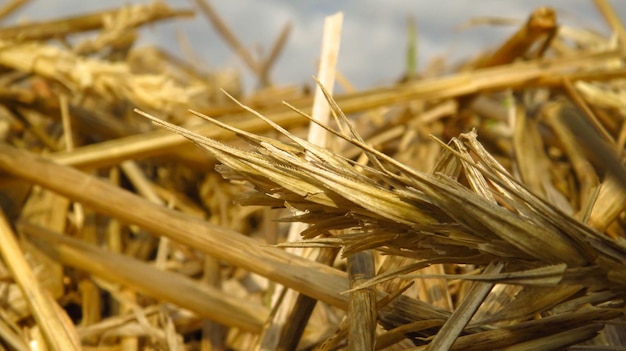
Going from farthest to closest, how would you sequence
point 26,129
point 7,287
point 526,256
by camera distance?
point 26,129 → point 7,287 → point 526,256

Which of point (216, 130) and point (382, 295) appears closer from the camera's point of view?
point (382, 295)

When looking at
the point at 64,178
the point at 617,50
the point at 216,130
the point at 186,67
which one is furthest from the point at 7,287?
the point at 186,67

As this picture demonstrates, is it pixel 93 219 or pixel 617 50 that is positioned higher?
pixel 617 50

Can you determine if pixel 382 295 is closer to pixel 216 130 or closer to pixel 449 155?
pixel 449 155

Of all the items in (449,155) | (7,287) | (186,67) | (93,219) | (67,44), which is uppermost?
(186,67)

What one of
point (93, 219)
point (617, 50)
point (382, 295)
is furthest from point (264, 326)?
Answer: point (617, 50)

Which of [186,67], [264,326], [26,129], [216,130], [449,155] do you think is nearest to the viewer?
[449,155]

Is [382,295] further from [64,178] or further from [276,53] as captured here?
[276,53]
